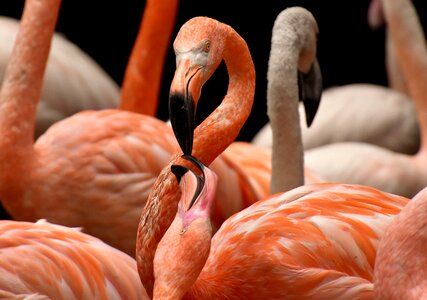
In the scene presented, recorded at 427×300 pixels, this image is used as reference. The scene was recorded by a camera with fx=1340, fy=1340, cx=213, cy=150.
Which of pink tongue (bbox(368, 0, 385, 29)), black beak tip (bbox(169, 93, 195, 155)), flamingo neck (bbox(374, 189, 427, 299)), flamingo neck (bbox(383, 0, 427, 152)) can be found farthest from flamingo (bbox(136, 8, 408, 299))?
pink tongue (bbox(368, 0, 385, 29))

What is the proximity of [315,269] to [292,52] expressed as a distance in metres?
1.22

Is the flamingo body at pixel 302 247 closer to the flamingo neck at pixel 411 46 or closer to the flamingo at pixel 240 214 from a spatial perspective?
the flamingo at pixel 240 214

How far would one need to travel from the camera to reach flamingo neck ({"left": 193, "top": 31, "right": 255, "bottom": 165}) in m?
3.70

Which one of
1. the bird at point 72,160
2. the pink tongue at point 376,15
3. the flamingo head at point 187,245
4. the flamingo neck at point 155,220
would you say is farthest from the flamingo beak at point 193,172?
the pink tongue at point 376,15

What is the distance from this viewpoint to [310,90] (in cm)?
476

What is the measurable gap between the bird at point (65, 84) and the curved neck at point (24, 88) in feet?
4.91

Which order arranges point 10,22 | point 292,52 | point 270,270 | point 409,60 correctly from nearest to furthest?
point 270,270 → point 292,52 → point 409,60 → point 10,22

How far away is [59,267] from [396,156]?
286 centimetres

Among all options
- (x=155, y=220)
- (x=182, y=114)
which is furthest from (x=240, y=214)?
(x=182, y=114)

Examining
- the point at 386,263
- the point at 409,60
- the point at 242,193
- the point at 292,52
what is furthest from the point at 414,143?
the point at 386,263

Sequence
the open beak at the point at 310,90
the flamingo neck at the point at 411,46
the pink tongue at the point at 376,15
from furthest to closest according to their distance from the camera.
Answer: the pink tongue at the point at 376,15 < the flamingo neck at the point at 411,46 < the open beak at the point at 310,90

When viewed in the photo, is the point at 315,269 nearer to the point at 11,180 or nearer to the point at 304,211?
the point at 304,211

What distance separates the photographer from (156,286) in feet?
9.97

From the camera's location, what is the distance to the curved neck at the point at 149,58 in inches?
225
